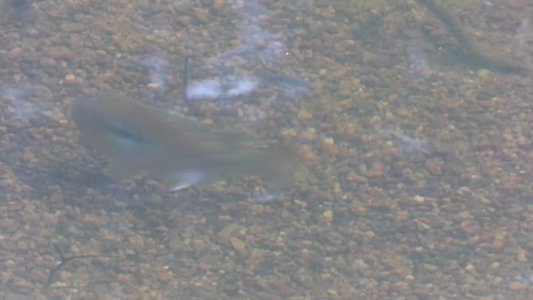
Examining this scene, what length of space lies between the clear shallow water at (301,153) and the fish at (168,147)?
0.48 ft

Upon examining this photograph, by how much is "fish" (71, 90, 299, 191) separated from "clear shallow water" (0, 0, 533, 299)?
15cm

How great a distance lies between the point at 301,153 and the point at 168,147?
96cm

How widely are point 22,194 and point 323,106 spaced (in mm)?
1934

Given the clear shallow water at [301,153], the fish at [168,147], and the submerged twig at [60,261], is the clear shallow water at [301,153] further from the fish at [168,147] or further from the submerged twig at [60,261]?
the fish at [168,147]

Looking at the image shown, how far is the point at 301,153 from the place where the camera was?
5.39 meters

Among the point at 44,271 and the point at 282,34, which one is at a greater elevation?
the point at 282,34

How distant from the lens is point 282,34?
6.45 metres

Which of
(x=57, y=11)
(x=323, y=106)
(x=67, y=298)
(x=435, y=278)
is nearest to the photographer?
(x=67, y=298)

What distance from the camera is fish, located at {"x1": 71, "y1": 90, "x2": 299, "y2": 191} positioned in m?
4.79

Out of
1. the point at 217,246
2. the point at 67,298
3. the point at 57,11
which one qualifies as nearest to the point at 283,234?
the point at 217,246

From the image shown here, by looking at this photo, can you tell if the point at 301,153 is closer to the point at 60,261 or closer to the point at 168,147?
the point at 168,147

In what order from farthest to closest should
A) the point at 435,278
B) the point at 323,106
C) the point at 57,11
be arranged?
1. the point at 57,11
2. the point at 323,106
3. the point at 435,278

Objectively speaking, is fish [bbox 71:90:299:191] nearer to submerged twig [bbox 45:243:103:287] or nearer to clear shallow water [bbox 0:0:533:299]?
clear shallow water [bbox 0:0:533:299]

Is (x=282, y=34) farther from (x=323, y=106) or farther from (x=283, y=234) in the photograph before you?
(x=283, y=234)
